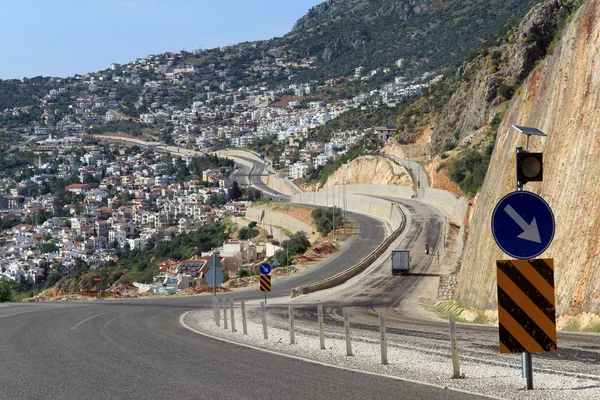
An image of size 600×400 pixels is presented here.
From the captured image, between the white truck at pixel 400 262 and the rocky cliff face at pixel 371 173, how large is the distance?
42.0m

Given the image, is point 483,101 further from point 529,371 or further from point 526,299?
point 526,299

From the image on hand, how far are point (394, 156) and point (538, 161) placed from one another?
95.1 meters

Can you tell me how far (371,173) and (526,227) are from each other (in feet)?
310

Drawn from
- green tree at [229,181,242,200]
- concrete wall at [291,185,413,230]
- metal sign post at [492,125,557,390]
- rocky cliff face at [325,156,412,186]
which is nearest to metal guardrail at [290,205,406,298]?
concrete wall at [291,185,413,230]

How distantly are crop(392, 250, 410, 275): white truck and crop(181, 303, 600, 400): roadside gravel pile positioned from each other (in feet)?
94.8

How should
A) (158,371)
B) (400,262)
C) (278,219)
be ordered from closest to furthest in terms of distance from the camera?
(158,371), (400,262), (278,219)

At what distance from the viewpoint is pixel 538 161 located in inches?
360

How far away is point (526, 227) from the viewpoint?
870 centimetres

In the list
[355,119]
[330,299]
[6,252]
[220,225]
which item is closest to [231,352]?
[330,299]

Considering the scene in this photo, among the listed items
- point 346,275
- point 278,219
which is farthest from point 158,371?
point 278,219

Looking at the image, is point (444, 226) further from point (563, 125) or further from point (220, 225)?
point (220, 225)

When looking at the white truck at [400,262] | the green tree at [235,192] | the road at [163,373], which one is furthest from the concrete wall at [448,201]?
the green tree at [235,192]

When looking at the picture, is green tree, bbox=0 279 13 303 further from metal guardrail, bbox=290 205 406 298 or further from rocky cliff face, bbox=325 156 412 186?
rocky cliff face, bbox=325 156 412 186

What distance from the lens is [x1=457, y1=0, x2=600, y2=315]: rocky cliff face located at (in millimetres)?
18594
